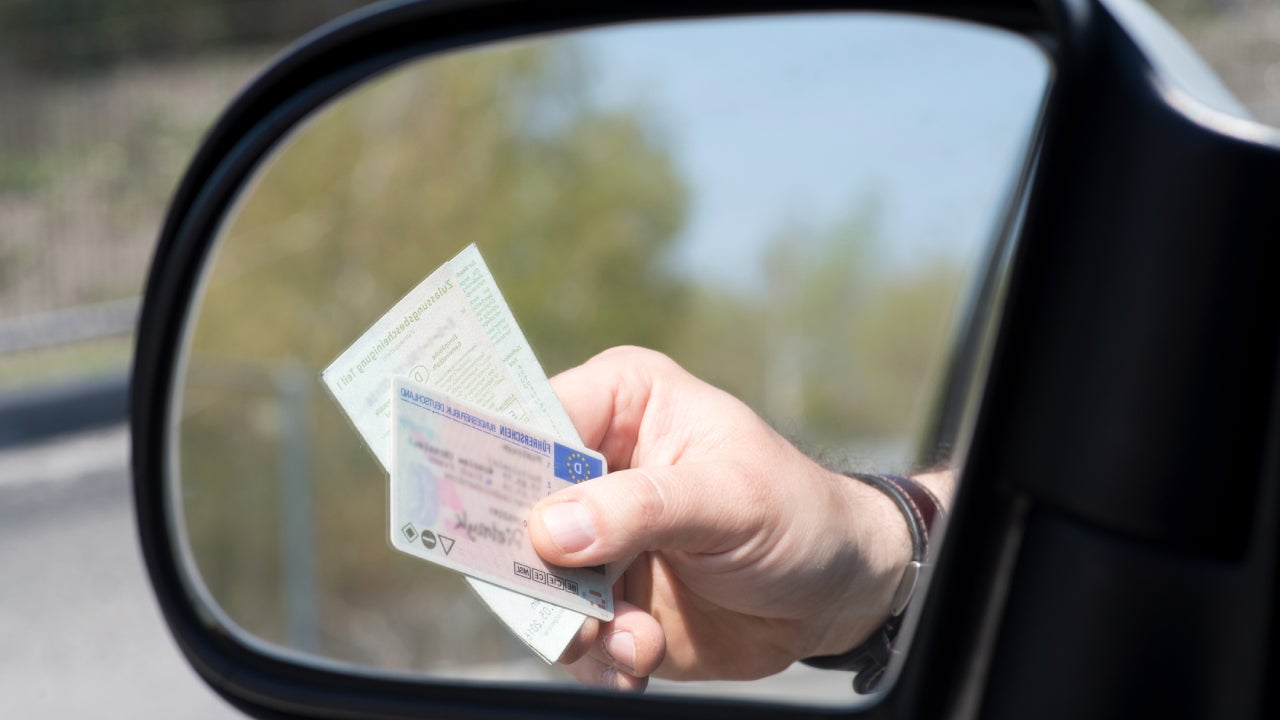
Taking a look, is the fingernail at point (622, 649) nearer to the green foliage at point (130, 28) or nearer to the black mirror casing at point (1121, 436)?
the black mirror casing at point (1121, 436)

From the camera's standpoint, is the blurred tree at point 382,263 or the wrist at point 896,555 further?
the blurred tree at point 382,263

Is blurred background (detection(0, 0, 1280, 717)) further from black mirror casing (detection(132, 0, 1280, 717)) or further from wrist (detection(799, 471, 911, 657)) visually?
black mirror casing (detection(132, 0, 1280, 717))

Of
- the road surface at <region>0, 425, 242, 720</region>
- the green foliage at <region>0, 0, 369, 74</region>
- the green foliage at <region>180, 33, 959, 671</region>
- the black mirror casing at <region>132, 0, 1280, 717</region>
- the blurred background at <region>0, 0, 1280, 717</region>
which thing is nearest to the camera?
the black mirror casing at <region>132, 0, 1280, 717</region>

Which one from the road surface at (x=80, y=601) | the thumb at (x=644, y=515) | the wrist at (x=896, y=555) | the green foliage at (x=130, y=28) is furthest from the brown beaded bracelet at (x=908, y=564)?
the green foliage at (x=130, y=28)

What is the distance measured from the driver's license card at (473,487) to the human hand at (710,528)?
0.21ft

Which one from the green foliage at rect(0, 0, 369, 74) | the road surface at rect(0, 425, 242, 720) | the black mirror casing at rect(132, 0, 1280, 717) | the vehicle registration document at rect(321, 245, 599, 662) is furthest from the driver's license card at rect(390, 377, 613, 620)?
the green foliage at rect(0, 0, 369, 74)

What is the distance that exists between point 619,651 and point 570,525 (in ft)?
0.54

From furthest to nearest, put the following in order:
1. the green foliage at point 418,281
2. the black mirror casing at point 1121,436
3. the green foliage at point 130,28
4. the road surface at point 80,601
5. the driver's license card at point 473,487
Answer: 1. the green foliage at point 130,28
2. the road surface at point 80,601
3. the green foliage at point 418,281
4. the driver's license card at point 473,487
5. the black mirror casing at point 1121,436

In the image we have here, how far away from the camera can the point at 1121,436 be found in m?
0.82

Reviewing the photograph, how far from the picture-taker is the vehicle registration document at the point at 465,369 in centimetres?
93

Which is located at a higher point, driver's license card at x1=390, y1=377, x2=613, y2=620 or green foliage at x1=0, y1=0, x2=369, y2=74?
green foliage at x1=0, y1=0, x2=369, y2=74

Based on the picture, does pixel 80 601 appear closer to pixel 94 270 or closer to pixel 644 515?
pixel 644 515

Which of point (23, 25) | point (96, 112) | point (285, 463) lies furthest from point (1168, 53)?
point (23, 25)

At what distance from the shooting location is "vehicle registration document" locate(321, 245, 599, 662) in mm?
932
